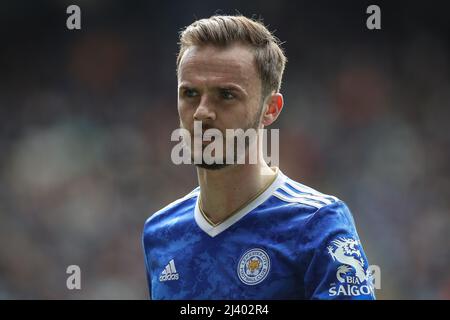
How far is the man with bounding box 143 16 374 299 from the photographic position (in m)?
2.65

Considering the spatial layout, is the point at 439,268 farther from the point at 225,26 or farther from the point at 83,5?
the point at 225,26

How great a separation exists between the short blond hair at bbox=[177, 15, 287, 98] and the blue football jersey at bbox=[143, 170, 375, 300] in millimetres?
484

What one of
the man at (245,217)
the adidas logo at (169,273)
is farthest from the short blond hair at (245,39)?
the adidas logo at (169,273)

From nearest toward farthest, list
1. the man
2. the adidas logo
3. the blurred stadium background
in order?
the man < the adidas logo < the blurred stadium background

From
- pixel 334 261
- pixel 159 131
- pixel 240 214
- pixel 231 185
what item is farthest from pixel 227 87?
pixel 159 131

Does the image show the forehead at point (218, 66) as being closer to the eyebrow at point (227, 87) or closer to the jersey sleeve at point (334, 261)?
the eyebrow at point (227, 87)

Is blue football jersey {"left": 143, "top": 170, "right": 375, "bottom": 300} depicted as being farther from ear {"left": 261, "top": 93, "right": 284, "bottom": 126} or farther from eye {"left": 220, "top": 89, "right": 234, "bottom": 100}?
eye {"left": 220, "top": 89, "right": 234, "bottom": 100}

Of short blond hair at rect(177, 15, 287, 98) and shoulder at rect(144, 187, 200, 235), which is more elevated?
short blond hair at rect(177, 15, 287, 98)

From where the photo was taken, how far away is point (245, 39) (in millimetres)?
3033

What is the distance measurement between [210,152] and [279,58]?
2.04ft

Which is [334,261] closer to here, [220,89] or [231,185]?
[231,185]

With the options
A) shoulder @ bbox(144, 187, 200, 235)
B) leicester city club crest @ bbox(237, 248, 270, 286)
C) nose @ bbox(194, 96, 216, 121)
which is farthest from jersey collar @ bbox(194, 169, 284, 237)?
nose @ bbox(194, 96, 216, 121)

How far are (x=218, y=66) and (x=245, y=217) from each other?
0.69m

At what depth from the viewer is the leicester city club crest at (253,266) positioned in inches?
109
